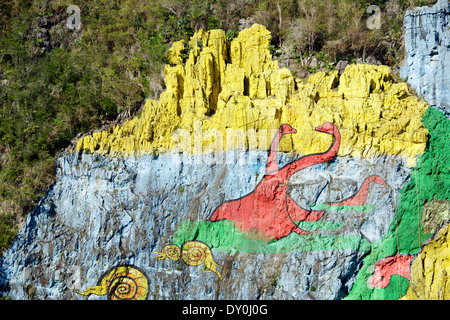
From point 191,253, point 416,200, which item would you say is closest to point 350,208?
point 416,200

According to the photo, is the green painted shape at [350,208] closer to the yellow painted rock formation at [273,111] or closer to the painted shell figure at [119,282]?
the yellow painted rock formation at [273,111]

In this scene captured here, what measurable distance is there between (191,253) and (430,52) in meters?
11.3

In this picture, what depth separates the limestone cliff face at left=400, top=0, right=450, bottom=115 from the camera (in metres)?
13.7

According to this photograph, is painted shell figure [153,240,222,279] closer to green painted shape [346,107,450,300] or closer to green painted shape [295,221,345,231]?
green painted shape [295,221,345,231]

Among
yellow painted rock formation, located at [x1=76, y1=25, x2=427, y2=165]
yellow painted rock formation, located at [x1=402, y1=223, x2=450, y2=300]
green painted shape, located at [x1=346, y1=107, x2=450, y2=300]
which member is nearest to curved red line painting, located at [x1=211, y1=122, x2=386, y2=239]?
yellow painted rock formation, located at [x1=76, y1=25, x2=427, y2=165]

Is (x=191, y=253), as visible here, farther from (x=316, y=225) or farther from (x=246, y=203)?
(x=316, y=225)

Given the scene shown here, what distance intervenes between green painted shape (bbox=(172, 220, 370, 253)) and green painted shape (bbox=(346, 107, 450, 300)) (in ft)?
2.83

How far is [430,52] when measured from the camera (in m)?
14.1

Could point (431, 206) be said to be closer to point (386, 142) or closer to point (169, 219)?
point (386, 142)

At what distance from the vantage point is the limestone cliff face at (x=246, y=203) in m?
12.7

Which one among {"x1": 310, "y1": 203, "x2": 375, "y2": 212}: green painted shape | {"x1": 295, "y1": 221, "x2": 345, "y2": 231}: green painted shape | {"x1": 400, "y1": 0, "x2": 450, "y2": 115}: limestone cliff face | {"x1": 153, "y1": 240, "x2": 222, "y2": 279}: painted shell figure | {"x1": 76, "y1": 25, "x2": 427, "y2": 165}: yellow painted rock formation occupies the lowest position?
{"x1": 153, "y1": 240, "x2": 222, "y2": 279}: painted shell figure

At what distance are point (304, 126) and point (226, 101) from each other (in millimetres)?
2873

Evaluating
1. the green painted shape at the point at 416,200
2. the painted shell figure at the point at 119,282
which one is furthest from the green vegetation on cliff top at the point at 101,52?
the green painted shape at the point at 416,200

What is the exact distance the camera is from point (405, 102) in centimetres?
1348
